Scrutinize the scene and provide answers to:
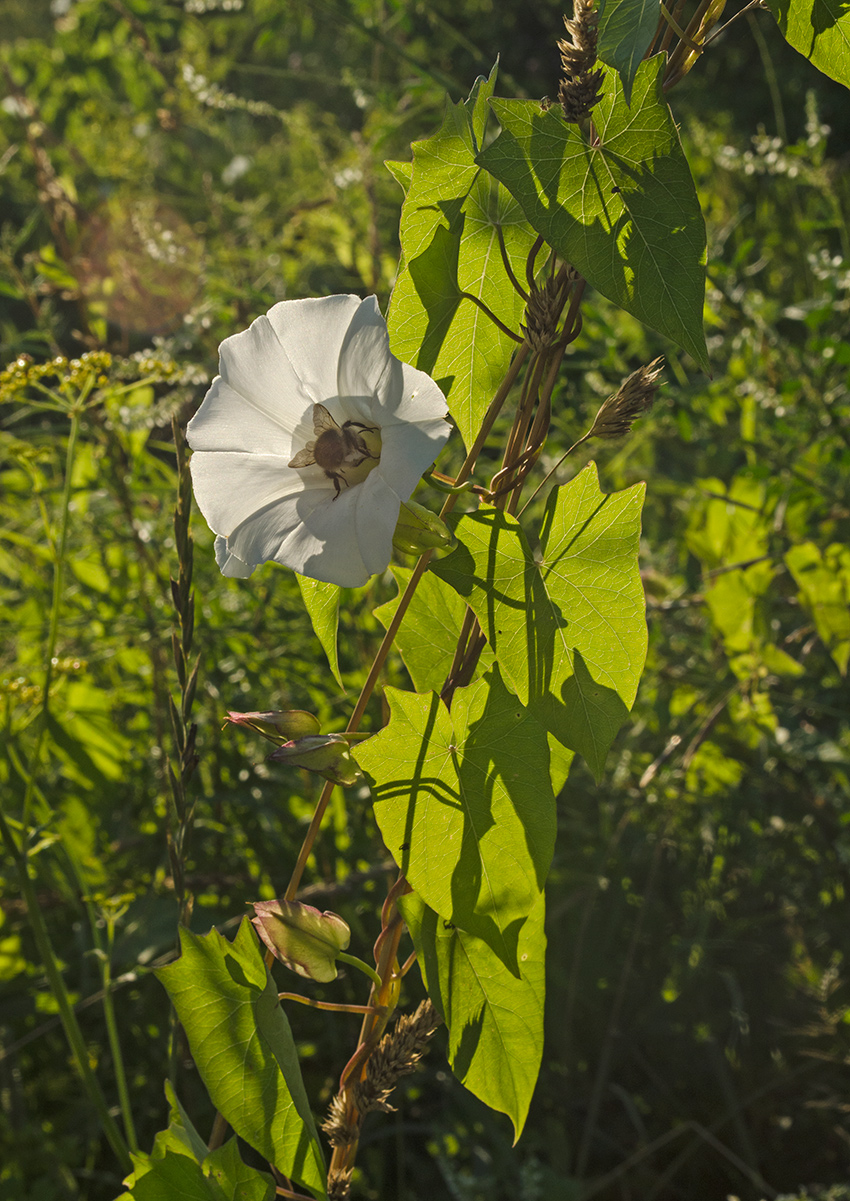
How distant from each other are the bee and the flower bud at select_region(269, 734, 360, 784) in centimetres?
11

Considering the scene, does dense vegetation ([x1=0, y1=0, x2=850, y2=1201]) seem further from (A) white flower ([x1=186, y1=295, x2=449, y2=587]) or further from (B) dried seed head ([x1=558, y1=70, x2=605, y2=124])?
(B) dried seed head ([x1=558, y1=70, x2=605, y2=124])

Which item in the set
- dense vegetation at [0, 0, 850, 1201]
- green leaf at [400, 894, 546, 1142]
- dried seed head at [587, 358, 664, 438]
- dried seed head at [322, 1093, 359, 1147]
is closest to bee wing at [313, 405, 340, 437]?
dried seed head at [587, 358, 664, 438]

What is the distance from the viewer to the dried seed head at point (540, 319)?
1.25ft

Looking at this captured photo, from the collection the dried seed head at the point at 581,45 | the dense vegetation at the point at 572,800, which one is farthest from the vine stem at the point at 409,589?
the dense vegetation at the point at 572,800

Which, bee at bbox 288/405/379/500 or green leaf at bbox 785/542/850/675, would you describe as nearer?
bee at bbox 288/405/379/500

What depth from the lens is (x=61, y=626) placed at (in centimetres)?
108

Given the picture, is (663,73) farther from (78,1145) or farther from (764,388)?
(78,1145)

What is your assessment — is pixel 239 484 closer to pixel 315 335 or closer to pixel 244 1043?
pixel 315 335

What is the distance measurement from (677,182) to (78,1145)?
1.01 meters

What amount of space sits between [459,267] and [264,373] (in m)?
0.11

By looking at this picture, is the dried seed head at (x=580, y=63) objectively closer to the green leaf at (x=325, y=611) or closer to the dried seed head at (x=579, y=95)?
the dried seed head at (x=579, y=95)

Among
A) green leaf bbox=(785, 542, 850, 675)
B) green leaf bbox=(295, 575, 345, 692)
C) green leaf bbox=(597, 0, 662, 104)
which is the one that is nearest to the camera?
green leaf bbox=(597, 0, 662, 104)

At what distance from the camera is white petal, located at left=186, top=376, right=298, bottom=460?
1.30 feet

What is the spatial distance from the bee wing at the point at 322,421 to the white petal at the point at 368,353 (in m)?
0.03
